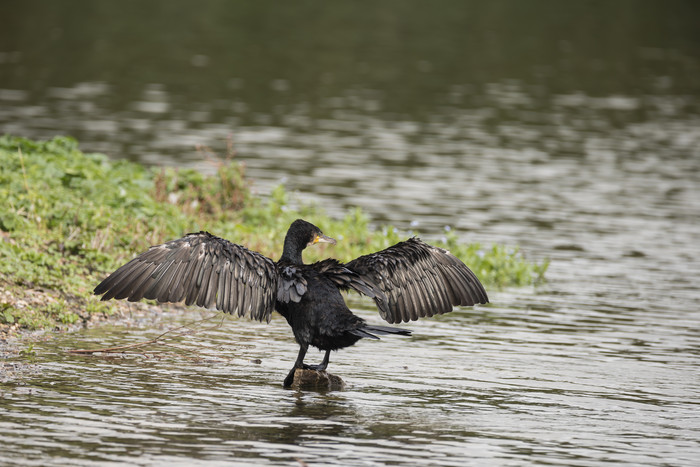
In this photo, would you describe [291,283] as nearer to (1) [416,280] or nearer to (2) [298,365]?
(2) [298,365]

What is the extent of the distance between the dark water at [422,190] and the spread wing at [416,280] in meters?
0.64

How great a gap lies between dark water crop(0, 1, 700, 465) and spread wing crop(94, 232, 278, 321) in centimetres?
75

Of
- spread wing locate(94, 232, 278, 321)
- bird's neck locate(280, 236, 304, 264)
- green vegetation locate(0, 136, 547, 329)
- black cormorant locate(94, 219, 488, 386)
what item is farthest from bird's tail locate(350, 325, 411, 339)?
green vegetation locate(0, 136, 547, 329)

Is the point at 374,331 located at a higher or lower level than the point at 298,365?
higher

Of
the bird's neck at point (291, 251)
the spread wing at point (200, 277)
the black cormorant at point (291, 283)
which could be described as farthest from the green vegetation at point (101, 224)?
the bird's neck at point (291, 251)

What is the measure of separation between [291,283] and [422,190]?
11062mm

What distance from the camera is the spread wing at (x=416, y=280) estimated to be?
9633mm

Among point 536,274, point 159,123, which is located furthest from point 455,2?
point 536,274

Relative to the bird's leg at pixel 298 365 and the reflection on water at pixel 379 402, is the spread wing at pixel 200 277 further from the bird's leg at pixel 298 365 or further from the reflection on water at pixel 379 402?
the reflection on water at pixel 379 402

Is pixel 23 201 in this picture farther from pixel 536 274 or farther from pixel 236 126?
pixel 236 126

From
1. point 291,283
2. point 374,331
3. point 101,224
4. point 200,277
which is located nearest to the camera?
point 374,331

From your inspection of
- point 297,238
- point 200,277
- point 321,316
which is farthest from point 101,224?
point 321,316

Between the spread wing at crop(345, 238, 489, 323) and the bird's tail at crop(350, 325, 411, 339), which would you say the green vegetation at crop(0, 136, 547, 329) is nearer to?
the spread wing at crop(345, 238, 489, 323)

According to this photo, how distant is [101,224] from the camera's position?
40.1 ft
